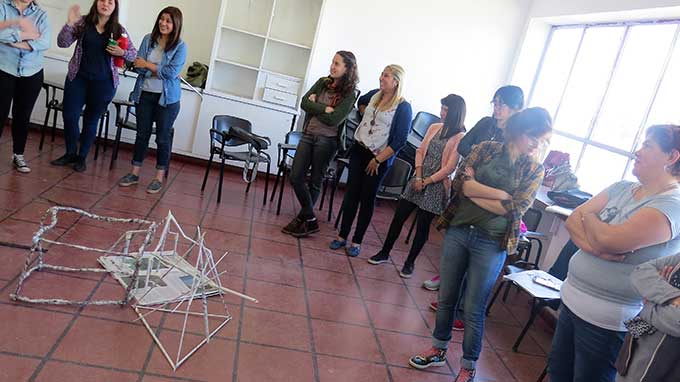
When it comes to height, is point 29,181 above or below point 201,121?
below

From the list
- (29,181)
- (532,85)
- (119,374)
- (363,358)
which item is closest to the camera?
(119,374)

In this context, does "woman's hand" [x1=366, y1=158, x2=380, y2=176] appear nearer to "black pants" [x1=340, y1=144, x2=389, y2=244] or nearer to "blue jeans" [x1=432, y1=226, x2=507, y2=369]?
"black pants" [x1=340, y1=144, x2=389, y2=244]

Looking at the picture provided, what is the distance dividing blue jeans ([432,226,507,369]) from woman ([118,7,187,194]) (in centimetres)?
264

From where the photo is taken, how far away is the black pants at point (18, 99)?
12.0 ft

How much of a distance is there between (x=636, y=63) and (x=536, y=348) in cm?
254

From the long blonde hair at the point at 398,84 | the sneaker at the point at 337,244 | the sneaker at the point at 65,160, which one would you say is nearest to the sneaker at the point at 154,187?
the sneaker at the point at 65,160

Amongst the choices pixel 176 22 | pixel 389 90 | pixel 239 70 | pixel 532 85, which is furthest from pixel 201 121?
pixel 532 85

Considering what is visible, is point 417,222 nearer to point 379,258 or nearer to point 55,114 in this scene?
point 379,258

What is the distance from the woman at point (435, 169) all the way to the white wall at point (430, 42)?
2.39 metres

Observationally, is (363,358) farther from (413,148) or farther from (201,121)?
(201,121)

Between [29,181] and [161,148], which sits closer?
[29,181]

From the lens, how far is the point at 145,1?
5527 millimetres

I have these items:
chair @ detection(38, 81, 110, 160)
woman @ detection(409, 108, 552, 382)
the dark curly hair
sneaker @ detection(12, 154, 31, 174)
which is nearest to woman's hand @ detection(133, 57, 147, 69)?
chair @ detection(38, 81, 110, 160)

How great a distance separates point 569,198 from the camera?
11.8 ft
